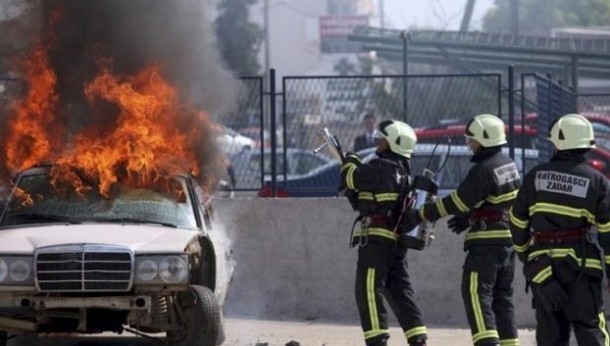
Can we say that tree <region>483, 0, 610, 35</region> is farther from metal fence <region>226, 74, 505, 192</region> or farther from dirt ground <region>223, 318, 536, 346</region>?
dirt ground <region>223, 318, 536, 346</region>

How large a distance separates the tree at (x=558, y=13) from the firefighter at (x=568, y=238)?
36.7 m

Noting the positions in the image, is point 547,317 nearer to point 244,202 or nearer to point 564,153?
point 564,153

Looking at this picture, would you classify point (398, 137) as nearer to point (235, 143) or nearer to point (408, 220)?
point (408, 220)

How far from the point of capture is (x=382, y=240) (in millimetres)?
10516

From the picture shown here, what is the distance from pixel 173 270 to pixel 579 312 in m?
3.12

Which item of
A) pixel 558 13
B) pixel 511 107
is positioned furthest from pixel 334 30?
pixel 511 107

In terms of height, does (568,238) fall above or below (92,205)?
below

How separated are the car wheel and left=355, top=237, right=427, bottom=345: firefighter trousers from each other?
1.11 m

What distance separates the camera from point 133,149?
448 inches

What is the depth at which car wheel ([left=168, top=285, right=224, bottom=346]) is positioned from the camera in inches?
406

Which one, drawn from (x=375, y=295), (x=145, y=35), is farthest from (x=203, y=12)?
(x=375, y=295)

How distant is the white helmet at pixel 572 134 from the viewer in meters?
8.95

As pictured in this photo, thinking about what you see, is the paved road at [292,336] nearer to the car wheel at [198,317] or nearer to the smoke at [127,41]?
the car wheel at [198,317]

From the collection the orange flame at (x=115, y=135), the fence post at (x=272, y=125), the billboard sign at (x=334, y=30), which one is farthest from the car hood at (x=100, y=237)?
the billboard sign at (x=334, y=30)
